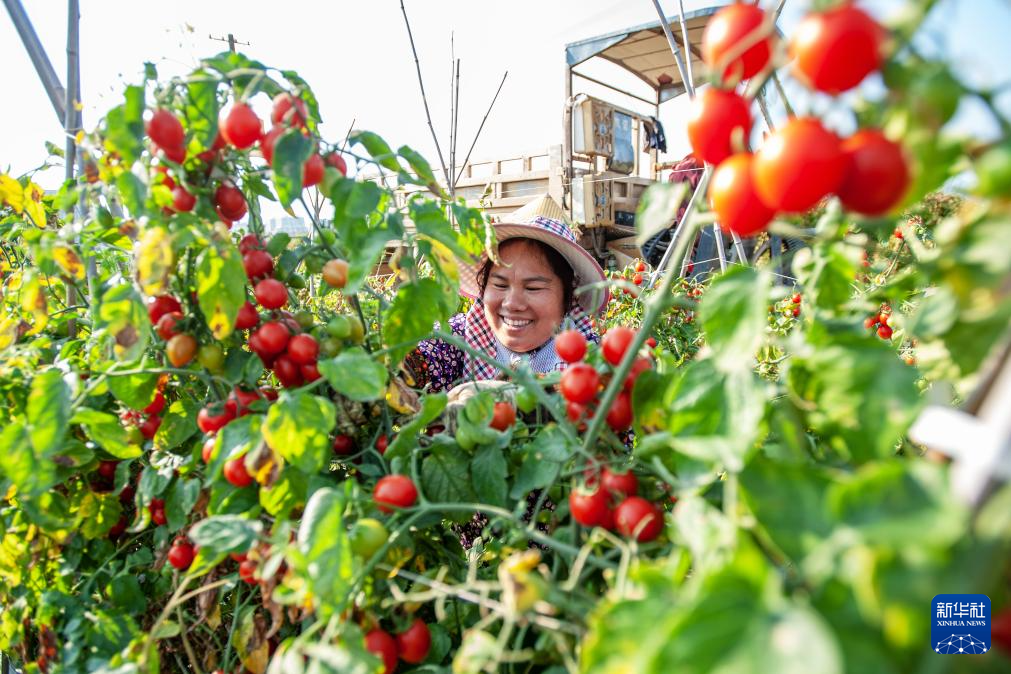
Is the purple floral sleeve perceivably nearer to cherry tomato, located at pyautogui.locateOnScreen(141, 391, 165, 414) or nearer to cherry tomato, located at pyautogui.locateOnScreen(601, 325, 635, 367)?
cherry tomato, located at pyautogui.locateOnScreen(141, 391, 165, 414)

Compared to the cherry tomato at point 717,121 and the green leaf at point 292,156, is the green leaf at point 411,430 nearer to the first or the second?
the green leaf at point 292,156

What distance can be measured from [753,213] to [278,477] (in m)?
0.51

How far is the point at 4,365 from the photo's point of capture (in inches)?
30.2

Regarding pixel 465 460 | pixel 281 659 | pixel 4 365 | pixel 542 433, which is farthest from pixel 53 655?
pixel 542 433

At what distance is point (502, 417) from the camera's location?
2.41 feet

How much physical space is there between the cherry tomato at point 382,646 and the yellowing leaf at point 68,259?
59cm

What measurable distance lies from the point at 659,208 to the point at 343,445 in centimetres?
51

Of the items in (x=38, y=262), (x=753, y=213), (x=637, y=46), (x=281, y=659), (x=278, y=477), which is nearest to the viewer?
(x=753, y=213)

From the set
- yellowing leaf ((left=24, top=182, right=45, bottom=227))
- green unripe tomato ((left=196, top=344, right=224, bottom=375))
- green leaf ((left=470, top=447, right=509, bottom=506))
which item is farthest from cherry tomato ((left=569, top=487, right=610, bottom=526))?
yellowing leaf ((left=24, top=182, right=45, bottom=227))

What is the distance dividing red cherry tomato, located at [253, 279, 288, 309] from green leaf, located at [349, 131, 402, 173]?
20cm

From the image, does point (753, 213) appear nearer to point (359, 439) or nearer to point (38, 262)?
point (359, 439)

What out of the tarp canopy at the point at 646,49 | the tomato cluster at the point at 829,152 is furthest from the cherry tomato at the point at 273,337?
the tarp canopy at the point at 646,49

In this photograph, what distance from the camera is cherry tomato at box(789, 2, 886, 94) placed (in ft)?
1.01

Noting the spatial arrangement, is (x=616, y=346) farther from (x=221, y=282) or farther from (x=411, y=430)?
(x=221, y=282)
